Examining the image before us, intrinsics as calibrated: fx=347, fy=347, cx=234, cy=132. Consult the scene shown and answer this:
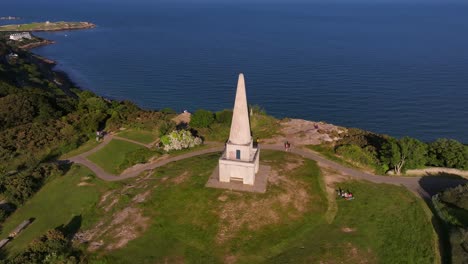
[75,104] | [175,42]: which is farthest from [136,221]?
[175,42]

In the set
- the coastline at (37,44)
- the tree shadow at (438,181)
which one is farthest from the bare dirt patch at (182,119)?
the coastline at (37,44)

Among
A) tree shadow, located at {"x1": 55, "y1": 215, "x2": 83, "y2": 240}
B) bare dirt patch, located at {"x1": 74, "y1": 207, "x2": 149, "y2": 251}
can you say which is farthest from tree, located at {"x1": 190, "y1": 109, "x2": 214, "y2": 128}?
tree shadow, located at {"x1": 55, "y1": 215, "x2": 83, "y2": 240}

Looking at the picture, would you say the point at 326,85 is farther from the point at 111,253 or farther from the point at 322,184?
the point at 111,253

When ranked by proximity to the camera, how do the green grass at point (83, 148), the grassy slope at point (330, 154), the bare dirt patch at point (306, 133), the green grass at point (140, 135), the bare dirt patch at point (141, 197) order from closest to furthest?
the bare dirt patch at point (141, 197) < the grassy slope at point (330, 154) < the green grass at point (83, 148) < the bare dirt patch at point (306, 133) < the green grass at point (140, 135)

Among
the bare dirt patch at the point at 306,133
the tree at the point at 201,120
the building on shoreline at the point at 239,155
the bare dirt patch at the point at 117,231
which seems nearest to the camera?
the bare dirt patch at the point at 117,231

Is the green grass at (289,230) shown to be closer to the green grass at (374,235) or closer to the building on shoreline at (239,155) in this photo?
the green grass at (374,235)

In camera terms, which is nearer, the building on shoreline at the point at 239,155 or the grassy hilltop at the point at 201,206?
the grassy hilltop at the point at 201,206

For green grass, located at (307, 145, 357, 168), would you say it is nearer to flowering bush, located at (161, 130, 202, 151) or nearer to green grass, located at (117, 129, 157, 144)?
flowering bush, located at (161, 130, 202, 151)
